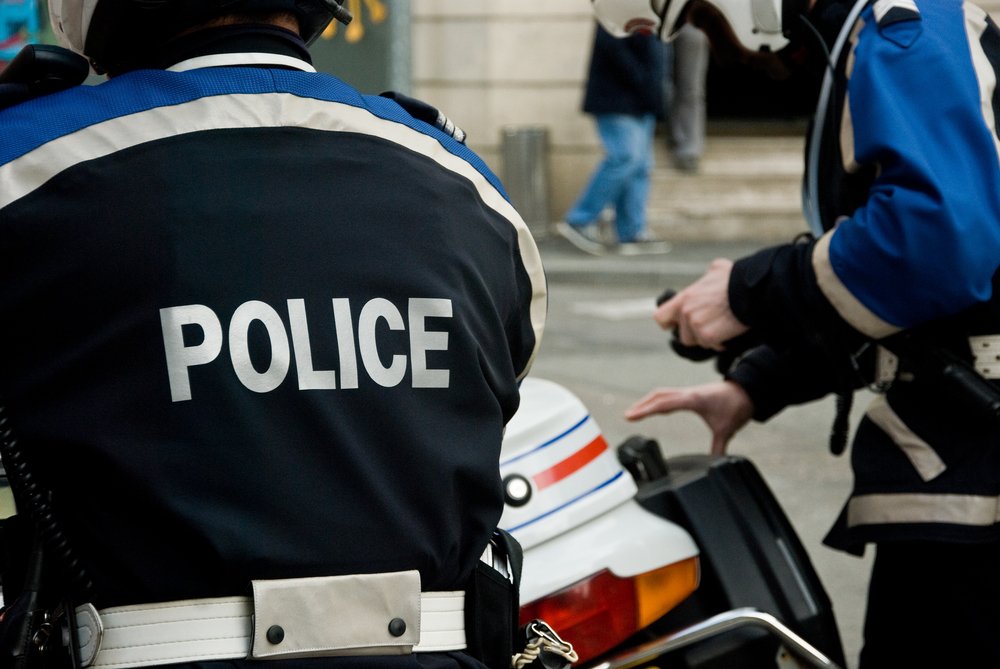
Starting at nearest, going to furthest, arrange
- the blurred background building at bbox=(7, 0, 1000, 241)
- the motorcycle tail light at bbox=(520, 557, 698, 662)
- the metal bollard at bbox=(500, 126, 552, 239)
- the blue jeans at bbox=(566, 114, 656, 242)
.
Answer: the motorcycle tail light at bbox=(520, 557, 698, 662) → the blue jeans at bbox=(566, 114, 656, 242) → the metal bollard at bbox=(500, 126, 552, 239) → the blurred background building at bbox=(7, 0, 1000, 241)

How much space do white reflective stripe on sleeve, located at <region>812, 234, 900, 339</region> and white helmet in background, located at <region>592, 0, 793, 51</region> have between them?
1.33ft

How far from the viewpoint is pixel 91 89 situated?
1496 mm

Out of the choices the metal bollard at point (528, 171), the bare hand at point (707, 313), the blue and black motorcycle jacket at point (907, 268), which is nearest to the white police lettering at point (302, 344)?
the blue and black motorcycle jacket at point (907, 268)

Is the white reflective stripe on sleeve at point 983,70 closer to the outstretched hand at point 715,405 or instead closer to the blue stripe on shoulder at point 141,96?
the outstretched hand at point 715,405

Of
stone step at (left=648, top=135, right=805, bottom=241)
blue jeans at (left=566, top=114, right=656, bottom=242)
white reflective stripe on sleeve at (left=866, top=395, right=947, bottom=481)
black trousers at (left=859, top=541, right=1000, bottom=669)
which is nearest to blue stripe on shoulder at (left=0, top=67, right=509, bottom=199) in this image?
white reflective stripe on sleeve at (left=866, top=395, right=947, bottom=481)

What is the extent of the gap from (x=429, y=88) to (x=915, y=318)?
11.0 m

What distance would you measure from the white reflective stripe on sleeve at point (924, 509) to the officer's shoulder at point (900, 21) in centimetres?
73

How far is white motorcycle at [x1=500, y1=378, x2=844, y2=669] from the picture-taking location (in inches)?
79.4

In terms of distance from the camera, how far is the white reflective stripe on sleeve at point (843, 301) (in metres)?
2.24

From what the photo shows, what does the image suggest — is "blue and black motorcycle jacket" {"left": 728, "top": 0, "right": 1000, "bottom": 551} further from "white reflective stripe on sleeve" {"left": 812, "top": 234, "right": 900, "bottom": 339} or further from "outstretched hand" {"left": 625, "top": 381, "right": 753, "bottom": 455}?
"outstretched hand" {"left": 625, "top": 381, "right": 753, "bottom": 455}

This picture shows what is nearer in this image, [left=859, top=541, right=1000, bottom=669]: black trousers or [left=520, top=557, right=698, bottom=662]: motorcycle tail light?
[left=520, top=557, right=698, bottom=662]: motorcycle tail light

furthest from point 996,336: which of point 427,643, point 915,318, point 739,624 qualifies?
point 427,643

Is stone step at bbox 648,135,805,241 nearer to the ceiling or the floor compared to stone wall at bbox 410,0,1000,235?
nearer to the floor

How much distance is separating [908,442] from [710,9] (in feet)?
2.87
